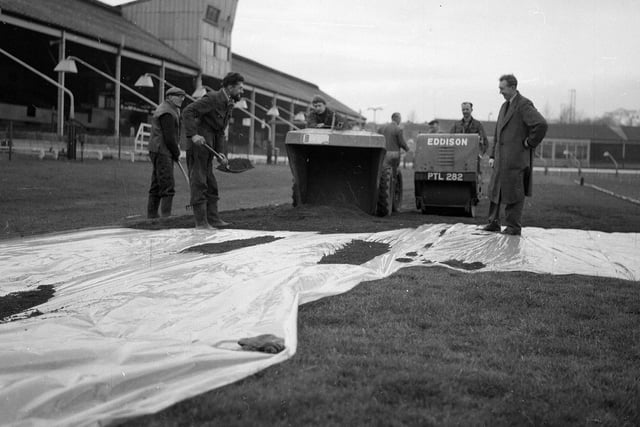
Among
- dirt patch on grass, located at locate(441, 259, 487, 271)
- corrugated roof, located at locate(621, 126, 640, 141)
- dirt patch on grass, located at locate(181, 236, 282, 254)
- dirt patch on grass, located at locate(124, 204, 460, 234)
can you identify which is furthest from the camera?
corrugated roof, located at locate(621, 126, 640, 141)

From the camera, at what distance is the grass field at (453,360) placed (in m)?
2.83

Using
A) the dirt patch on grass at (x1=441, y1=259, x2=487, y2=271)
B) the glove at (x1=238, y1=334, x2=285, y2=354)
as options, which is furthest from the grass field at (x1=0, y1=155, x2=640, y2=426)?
the dirt patch on grass at (x1=441, y1=259, x2=487, y2=271)

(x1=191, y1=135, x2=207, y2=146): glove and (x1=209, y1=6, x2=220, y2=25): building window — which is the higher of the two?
(x1=209, y1=6, x2=220, y2=25): building window

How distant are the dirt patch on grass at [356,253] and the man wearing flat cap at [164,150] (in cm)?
323

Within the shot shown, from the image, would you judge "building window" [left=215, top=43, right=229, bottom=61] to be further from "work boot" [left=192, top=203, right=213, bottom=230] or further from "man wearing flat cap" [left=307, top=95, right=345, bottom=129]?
"work boot" [left=192, top=203, right=213, bottom=230]

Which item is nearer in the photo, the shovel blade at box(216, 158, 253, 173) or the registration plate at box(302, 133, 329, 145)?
the shovel blade at box(216, 158, 253, 173)

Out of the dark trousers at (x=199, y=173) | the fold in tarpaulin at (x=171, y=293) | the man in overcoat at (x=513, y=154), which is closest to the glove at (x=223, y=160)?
the dark trousers at (x=199, y=173)

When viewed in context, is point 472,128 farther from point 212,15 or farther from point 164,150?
point 212,15

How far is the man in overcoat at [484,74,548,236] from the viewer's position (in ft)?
28.0

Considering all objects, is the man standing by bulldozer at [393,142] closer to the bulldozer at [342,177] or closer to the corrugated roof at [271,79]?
the bulldozer at [342,177]

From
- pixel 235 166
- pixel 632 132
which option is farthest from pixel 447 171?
pixel 632 132

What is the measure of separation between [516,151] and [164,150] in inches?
181

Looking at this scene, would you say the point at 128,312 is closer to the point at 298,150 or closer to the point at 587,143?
the point at 298,150

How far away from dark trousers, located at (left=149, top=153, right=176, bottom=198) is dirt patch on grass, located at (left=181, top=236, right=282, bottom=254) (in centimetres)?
234
